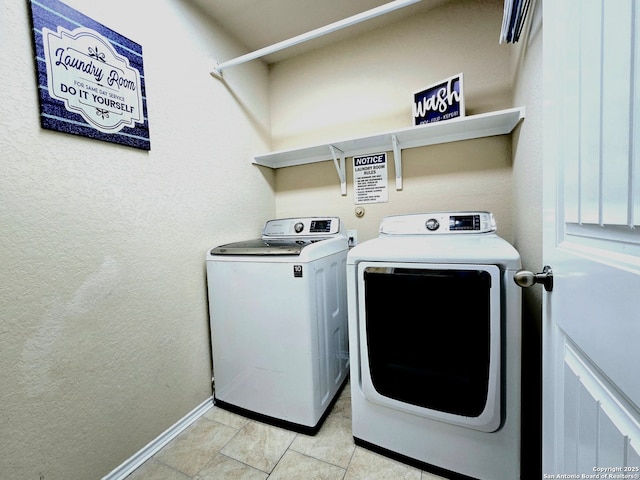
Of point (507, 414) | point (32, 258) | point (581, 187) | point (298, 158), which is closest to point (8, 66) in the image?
point (32, 258)

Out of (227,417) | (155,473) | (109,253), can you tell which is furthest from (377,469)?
(109,253)

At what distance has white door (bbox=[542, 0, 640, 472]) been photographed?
39cm

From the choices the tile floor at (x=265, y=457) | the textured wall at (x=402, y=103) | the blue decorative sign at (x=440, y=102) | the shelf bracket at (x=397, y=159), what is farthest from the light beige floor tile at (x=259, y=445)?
the blue decorative sign at (x=440, y=102)

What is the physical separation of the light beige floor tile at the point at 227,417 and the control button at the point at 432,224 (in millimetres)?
1607

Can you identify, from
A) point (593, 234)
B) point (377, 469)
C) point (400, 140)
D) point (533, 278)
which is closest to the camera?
point (593, 234)

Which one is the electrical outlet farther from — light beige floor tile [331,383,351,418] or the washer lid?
light beige floor tile [331,383,351,418]

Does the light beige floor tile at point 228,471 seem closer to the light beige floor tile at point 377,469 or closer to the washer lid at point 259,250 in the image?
the light beige floor tile at point 377,469

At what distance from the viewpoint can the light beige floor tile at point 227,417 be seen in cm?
156

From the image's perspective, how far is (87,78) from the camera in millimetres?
1126

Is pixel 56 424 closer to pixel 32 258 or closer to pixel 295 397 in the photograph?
pixel 32 258

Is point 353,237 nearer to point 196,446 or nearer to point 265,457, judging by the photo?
point 265,457

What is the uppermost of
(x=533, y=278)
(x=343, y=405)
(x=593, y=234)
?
(x=593, y=234)

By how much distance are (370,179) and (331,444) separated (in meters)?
1.77

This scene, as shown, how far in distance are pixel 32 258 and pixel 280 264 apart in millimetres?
981
